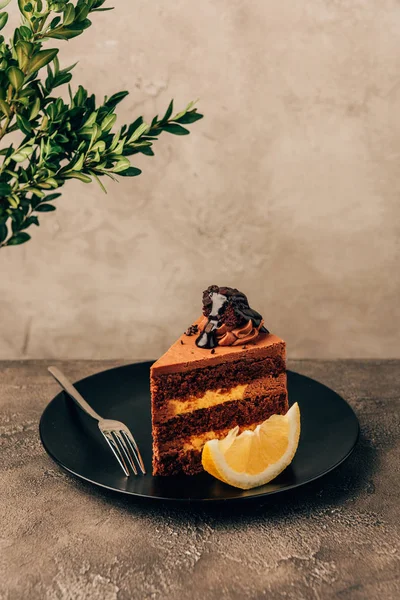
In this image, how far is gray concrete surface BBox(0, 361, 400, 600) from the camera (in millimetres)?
1080

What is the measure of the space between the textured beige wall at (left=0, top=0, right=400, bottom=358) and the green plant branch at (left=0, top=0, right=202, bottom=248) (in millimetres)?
727

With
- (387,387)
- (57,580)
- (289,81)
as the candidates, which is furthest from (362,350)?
(57,580)

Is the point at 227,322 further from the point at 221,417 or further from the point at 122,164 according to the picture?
the point at 122,164

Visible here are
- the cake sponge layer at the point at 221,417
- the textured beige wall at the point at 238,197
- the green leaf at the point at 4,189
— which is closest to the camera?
the green leaf at the point at 4,189

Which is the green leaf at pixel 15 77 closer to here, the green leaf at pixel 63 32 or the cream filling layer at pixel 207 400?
the green leaf at pixel 63 32

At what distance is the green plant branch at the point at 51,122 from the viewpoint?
3.85 ft

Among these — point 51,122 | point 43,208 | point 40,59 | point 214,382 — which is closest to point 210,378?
point 214,382

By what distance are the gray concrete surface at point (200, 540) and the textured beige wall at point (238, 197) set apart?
741 mm

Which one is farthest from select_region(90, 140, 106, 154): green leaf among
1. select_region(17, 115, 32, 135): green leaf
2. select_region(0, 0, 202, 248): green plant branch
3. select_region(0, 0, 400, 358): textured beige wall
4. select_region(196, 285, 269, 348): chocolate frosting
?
select_region(0, 0, 400, 358): textured beige wall

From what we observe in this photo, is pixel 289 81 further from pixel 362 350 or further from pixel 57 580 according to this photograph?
pixel 57 580

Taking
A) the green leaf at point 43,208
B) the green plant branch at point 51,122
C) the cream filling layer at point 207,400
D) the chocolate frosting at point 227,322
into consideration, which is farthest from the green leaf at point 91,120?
the cream filling layer at point 207,400

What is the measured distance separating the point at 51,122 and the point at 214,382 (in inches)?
25.4

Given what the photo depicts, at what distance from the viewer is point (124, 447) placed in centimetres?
142

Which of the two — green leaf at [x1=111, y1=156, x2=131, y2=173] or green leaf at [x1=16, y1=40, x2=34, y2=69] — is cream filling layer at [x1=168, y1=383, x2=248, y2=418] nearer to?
green leaf at [x1=111, y1=156, x2=131, y2=173]
